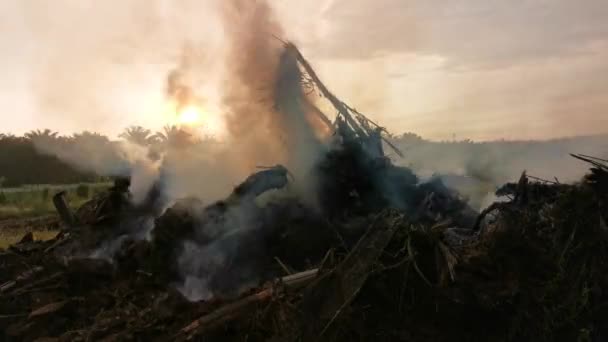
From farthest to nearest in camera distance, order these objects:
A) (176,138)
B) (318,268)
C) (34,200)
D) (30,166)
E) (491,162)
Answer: (30,166) < (34,200) < (491,162) < (176,138) < (318,268)

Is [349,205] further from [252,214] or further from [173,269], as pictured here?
[173,269]

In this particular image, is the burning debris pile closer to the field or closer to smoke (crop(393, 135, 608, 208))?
smoke (crop(393, 135, 608, 208))

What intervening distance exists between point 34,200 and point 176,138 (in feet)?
52.2

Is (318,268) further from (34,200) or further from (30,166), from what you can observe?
(30,166)

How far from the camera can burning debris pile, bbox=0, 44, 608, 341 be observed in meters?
5.50

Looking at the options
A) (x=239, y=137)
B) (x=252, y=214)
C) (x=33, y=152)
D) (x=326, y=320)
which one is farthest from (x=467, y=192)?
(x=33, y=152)

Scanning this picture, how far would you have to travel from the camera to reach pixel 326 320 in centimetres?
520

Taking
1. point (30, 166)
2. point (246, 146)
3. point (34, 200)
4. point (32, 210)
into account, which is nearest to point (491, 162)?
point (246, 146)

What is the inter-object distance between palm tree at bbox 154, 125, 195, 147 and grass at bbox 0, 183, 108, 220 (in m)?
11.7

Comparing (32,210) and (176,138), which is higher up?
(32,210)

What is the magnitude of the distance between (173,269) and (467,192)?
8.46m

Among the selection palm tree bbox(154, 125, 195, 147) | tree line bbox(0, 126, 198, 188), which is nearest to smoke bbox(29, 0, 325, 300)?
palm tree bbox(154, 125, 195, 147)

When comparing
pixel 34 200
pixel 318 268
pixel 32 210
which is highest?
pixel 34 200

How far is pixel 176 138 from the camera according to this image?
11461mm
